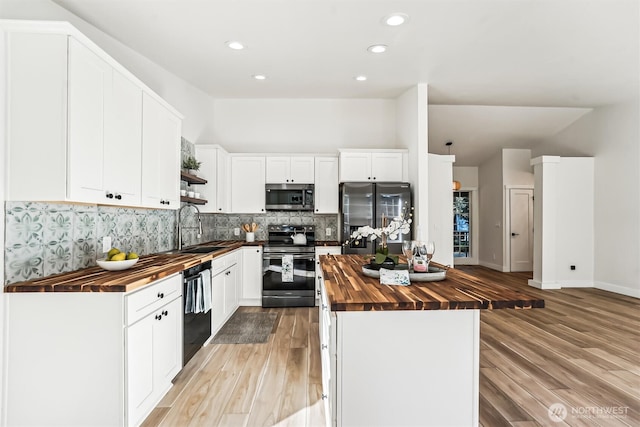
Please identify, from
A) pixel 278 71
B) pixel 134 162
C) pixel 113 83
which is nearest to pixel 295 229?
pixel 278 71

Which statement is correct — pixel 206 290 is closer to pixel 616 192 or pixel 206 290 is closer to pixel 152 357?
pixel 152 357

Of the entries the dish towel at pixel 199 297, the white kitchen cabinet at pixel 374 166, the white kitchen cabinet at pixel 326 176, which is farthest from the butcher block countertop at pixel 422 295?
the white kitchen cabinet at pixel 326 176

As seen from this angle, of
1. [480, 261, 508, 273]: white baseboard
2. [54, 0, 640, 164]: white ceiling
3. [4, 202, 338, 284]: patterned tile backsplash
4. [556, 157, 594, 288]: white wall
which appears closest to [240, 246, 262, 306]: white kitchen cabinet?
[4, 202, 338, 284]: patterned tile backsplash

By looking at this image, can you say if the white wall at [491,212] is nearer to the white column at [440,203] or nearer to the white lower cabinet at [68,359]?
the white column at [440,203]

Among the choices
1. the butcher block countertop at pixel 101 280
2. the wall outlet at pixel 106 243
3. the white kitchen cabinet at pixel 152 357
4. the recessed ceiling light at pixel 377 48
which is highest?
the recessed ceiling light at pixel 377 48

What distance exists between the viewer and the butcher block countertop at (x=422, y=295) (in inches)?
53.6

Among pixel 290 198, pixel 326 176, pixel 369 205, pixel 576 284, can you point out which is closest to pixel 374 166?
pixel 369 205

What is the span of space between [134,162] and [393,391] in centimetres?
231

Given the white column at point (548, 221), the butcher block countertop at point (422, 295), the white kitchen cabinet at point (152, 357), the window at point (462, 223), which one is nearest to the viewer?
the butcher block countertop at point (422, 295)

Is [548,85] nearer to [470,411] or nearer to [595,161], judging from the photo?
[595,161]

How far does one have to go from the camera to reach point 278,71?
3846 mm

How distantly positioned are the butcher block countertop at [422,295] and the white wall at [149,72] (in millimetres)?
2519

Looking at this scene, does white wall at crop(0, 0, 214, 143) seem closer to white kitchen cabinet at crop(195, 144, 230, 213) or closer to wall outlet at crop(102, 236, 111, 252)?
white kitchen cabinet at crop(195, 144, 230, 213)

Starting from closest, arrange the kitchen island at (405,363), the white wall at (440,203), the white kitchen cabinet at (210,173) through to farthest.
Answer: the kitchen island at (405,363) → the white kitchen cabinet at (210,173) → the white wall at (440,203)
